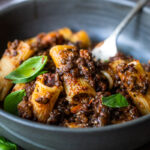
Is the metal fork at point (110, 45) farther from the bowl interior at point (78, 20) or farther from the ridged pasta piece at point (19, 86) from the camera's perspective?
the ridged pasta piece at point (19, 86)

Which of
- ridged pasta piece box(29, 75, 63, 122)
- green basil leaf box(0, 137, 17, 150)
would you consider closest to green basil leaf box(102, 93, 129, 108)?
ridged pasta piece box(29, 75, 63, 122)

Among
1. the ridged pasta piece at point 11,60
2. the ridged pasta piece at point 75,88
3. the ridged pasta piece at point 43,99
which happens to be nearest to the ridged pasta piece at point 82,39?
the ridged pasta piece at point 11,60

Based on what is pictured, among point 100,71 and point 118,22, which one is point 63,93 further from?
point 118,22

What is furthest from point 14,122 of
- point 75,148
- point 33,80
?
point 33,80

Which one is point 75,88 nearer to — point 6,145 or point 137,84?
point 137,84

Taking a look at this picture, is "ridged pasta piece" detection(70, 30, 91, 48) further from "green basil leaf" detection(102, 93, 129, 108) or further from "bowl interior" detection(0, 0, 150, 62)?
"green basil leaf" detection(102, 93, 129, 108)

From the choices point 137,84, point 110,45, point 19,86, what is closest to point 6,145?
point 19,86
